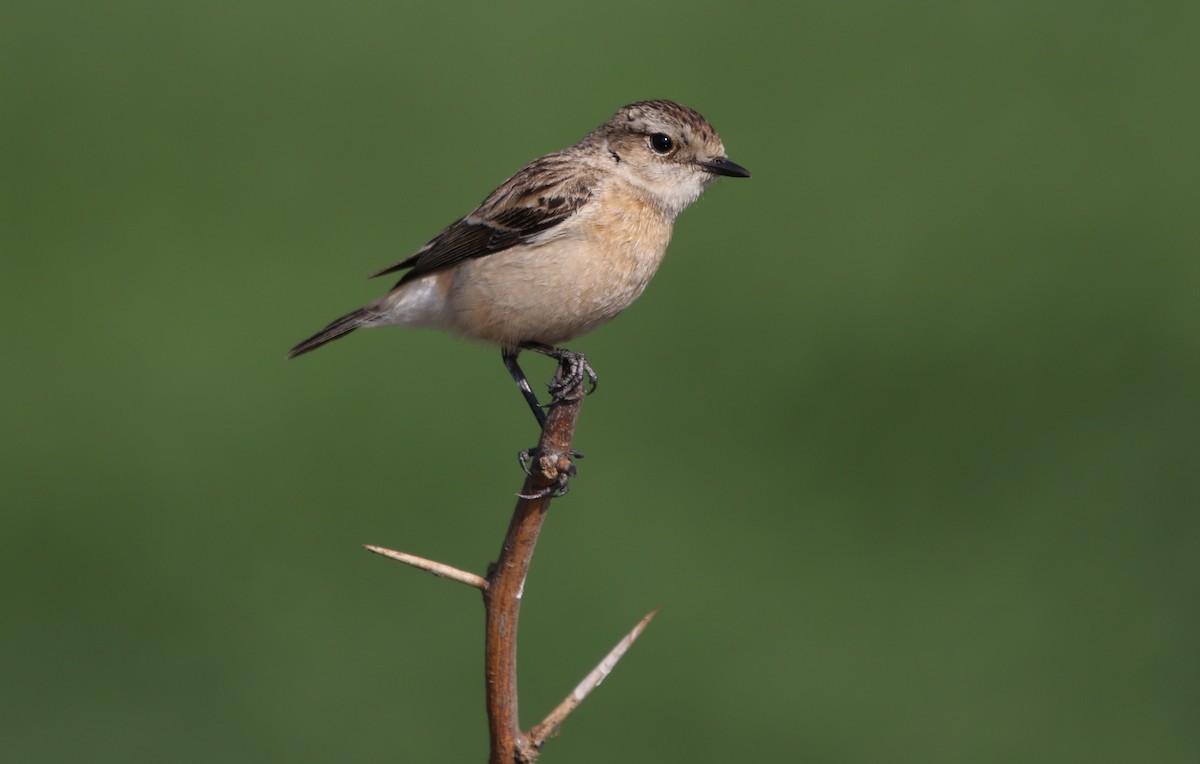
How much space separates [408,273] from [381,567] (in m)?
2.30

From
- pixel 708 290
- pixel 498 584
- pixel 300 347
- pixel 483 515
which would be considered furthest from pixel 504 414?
pixel 498 584

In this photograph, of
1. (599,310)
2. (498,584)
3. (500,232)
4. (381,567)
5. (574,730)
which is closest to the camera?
(498,584)

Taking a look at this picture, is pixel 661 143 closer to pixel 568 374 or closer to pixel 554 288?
pixel 554 288

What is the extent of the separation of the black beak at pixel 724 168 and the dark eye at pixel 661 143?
0.15 metres

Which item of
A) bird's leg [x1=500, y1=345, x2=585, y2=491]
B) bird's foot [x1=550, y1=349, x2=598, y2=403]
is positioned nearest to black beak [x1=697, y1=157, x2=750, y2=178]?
bird's leg [x1=500, y1=345, x2=585, y2=491]

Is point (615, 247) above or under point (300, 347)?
above

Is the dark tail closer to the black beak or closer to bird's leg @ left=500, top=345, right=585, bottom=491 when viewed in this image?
bird's leg @ left=500, top=345, right=585, bottom=491

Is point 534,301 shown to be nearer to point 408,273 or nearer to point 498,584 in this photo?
point 408,273

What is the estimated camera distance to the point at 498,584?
135 inches

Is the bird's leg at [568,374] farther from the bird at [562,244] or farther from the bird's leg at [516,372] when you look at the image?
the bird's leg at [516,372]

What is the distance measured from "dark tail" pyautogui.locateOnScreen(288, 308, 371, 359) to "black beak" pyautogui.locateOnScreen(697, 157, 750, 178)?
1565 mm

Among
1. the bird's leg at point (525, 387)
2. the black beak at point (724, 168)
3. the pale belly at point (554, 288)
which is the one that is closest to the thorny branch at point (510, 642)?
the bird's leg at point (525, 387)

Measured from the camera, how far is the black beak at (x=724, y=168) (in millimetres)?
5816

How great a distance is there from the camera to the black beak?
19.1 feet
